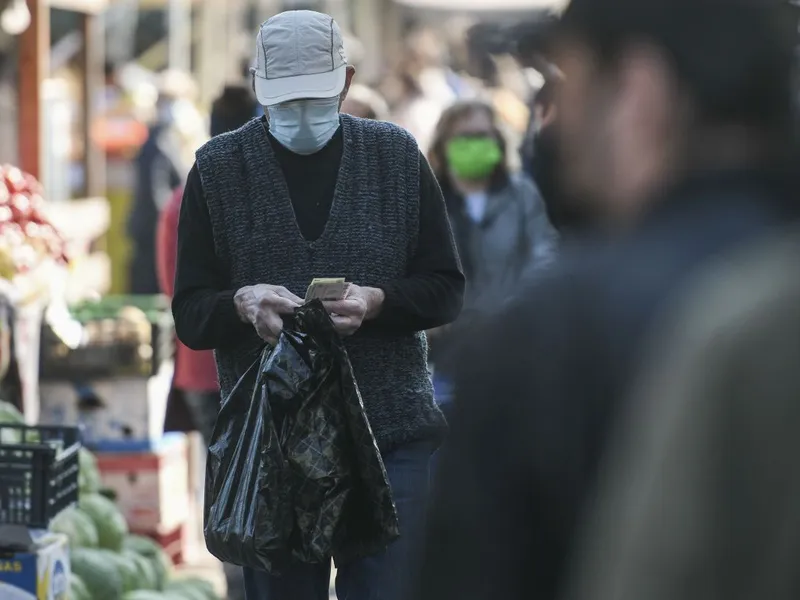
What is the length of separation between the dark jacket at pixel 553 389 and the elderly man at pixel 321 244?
1783mm

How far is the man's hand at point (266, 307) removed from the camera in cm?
336

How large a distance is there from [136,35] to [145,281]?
14260 mm

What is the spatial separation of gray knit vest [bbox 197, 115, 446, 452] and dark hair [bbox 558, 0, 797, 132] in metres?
1.99

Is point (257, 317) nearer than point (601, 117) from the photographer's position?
No

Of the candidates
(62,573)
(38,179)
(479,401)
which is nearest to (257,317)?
(62,573)

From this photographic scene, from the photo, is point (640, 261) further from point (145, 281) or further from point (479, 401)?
point (145, 281)

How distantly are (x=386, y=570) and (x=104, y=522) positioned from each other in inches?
87.3

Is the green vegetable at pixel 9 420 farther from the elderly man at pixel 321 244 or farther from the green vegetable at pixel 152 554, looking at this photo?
the elderly man at pixel 321 244

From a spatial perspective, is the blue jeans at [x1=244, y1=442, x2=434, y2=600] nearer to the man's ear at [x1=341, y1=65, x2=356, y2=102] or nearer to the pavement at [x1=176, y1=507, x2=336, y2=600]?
the man's ear at [x1=341, y1=65, x2=356, y2=102]

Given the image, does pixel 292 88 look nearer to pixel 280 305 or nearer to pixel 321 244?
pixel 321 244

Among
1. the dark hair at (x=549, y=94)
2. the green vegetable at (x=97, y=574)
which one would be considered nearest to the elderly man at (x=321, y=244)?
the dark hair at (x=549, y=94)

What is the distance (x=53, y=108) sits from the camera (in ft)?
28.3

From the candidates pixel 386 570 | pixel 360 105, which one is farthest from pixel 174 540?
pixel 386 570

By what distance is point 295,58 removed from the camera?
3.45 m
